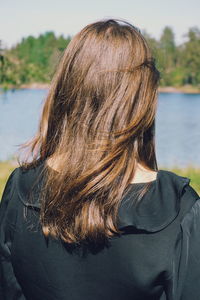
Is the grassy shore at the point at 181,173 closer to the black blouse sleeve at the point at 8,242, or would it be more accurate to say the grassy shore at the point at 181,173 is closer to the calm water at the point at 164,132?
the calm water at the point at 164,132

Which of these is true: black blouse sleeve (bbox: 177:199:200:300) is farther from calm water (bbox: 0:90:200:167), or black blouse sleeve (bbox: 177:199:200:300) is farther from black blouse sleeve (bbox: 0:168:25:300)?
calm water (bbox: 0:90:200:167)

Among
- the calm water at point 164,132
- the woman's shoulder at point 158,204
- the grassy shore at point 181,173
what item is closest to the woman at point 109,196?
the woman's shoulder at point 158,204

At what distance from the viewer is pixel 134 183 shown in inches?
53.6

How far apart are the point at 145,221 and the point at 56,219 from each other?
0.27 m

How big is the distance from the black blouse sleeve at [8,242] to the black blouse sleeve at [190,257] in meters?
0.54

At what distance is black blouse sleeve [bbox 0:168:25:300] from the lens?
1.57 meters

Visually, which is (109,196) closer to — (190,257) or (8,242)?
(190,257)

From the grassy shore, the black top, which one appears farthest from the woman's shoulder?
the grassy shore

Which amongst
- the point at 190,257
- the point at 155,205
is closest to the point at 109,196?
the point at 155,205

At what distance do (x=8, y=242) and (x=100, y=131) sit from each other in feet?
1.64

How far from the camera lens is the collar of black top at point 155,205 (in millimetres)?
1321

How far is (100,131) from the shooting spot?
1.39 m

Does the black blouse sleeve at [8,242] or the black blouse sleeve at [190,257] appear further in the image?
the black blouse sleeve at [8,242]

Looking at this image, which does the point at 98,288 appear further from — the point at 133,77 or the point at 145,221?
the point at 133,77
